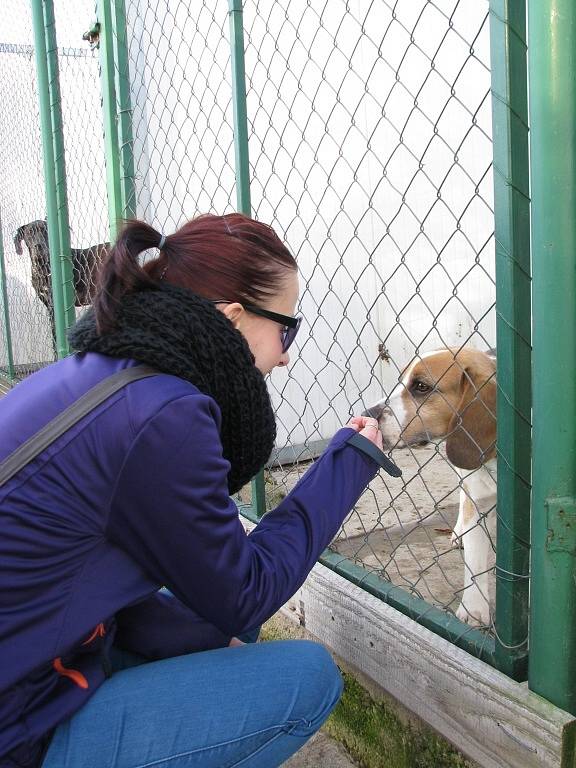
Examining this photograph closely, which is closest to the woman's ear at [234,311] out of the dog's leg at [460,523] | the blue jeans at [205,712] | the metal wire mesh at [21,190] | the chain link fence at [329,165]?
the blue jeans at [205,712]

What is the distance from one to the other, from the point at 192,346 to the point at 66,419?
0.24 metres

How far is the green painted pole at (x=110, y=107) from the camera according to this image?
285 centimetres

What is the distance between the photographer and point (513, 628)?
1.45 m

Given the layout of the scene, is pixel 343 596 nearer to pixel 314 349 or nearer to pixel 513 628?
pixel 513 628

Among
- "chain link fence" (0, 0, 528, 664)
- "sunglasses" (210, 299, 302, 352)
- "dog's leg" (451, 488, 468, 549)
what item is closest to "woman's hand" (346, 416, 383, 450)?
"sunglasses" (210, 299, 302, 352)

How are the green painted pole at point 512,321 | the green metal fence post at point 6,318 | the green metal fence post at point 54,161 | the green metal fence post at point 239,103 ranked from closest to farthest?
the green painted pole at point 512,321 < the green metal fence post at point 239,103 < the green metal fence post at point 54,161 < the green metal fence post at point 6,318

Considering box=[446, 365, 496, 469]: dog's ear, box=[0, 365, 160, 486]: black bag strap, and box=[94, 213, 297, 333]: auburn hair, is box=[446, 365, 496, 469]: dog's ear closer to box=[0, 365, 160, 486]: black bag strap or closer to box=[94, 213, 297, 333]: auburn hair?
box=[94, 213, 297, 333]: auburn hair

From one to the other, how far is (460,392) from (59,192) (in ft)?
7.26

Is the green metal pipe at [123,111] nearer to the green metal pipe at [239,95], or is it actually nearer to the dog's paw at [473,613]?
the green metal pipe at [239,95]

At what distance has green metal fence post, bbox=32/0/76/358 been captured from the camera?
11.2 ft

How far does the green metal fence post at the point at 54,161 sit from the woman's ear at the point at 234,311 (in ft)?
7.46

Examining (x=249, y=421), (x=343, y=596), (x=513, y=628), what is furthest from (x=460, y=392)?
(x=249, y=421)

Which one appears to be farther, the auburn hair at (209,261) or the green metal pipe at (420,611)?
the green metal pipe at (420,611)

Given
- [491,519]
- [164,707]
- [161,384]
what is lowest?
[491,519]
